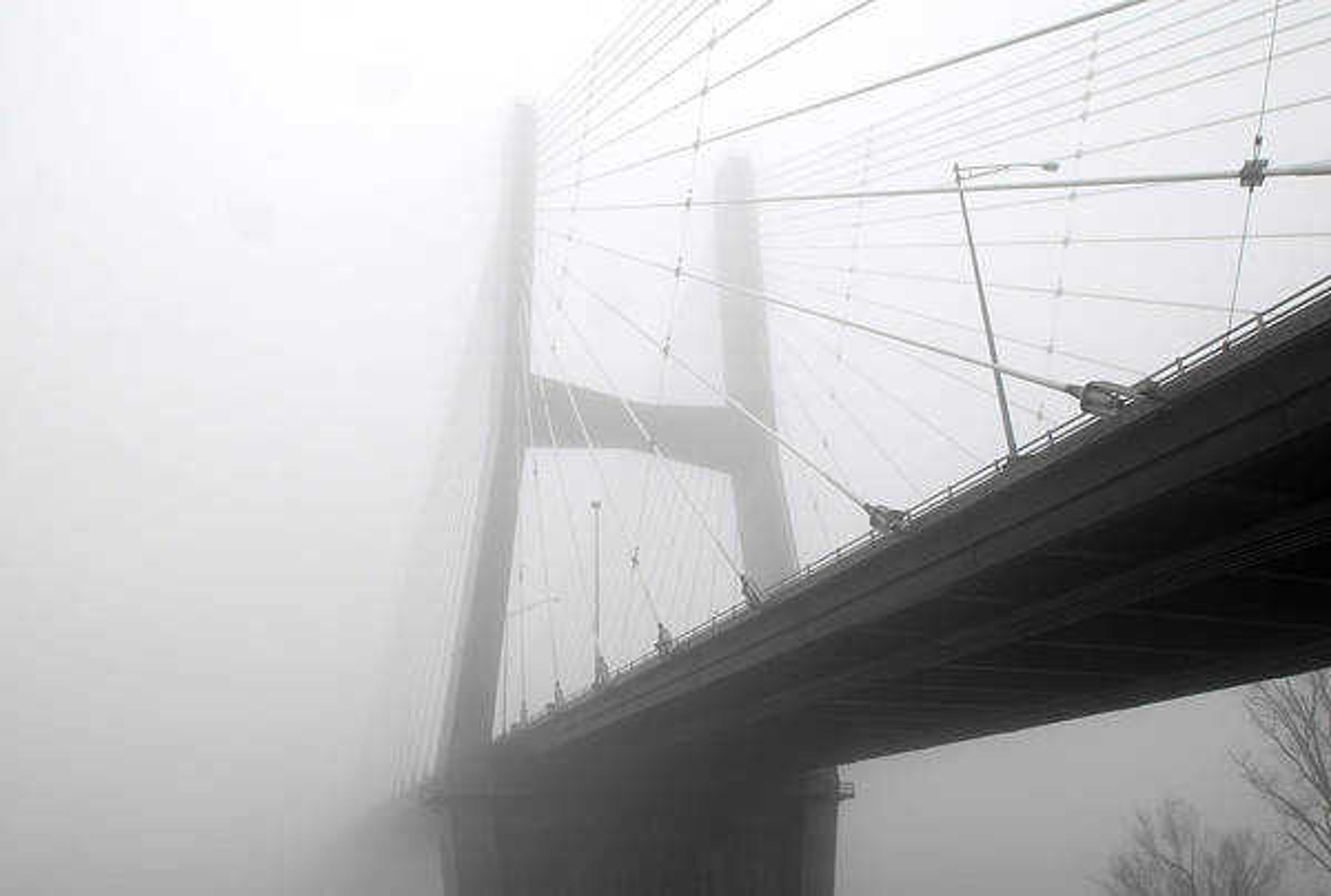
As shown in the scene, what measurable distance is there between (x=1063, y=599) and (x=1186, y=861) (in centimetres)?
4501

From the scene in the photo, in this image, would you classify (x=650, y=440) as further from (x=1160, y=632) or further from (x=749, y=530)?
(x=1160, y=632)

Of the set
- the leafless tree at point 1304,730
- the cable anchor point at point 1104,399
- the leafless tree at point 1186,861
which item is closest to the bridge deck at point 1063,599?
the cable anchor point at point 1104,399

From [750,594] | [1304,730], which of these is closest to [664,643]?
[750,594]

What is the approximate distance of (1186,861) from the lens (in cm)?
4944

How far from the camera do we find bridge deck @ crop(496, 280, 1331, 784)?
8977 millimetres

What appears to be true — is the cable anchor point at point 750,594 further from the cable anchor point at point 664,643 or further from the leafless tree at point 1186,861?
the leafless tree at point 1186,861

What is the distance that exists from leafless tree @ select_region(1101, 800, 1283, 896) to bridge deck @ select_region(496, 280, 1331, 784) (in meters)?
22.6

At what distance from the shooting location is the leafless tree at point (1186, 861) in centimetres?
3944

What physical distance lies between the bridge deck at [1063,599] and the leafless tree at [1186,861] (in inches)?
888

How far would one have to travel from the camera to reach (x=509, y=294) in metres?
31.5

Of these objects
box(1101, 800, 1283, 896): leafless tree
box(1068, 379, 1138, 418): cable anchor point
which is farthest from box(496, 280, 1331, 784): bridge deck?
box(1101, 800, 1283, 896): leafless tree

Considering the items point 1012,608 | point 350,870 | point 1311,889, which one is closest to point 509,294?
point 1012,608

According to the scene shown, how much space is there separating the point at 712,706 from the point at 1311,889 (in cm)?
4174

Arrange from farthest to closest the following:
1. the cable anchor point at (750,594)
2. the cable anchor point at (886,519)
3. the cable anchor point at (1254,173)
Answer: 1. the cable anchor point at (750,594)
2. the cable anchor point at (886,519)
3. the cable anchor point at (1254,173)
